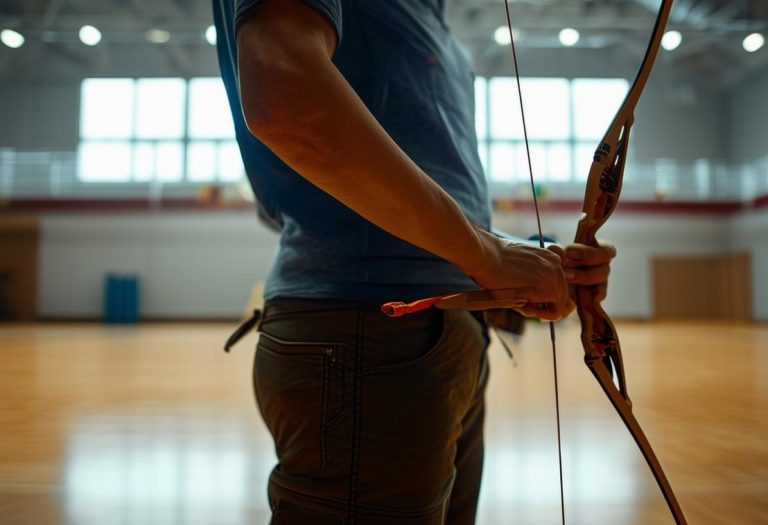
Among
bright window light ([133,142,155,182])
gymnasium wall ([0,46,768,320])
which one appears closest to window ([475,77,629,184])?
gymnasium wall ([0,46,768,320])

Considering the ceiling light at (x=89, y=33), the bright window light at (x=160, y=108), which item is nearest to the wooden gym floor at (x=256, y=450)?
the ceiling light at (x=89, y=33)

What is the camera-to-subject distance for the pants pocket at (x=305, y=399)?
0.72 meters

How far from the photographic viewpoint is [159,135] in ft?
52.5

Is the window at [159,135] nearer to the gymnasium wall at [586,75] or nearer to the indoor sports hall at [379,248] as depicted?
the indoor sports hall at [379,248]

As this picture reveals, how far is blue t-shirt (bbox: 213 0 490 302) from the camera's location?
2.51 feet

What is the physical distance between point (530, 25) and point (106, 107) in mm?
11372

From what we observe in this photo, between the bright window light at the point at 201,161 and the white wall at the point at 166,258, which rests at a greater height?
the bright window light at the point at 201,161

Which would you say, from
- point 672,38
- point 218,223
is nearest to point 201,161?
point 218,223

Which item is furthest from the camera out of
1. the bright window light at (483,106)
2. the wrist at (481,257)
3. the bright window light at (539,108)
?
the bright window light at (539,108)

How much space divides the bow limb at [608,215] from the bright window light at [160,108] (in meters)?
16.5

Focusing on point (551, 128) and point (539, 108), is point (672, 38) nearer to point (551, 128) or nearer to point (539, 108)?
point (551, 128)

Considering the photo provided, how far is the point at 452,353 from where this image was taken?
78 centimetres

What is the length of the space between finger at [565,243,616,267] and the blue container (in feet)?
51.8

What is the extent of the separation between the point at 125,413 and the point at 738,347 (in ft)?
24.6
